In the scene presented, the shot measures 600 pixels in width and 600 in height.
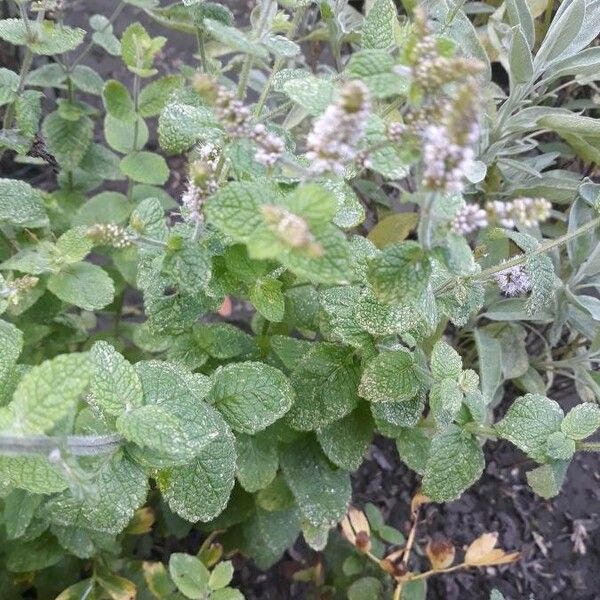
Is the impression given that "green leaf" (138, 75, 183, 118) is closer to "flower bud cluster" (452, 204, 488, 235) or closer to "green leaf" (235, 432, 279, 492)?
"green leaf" (235, 432, 279, 492)

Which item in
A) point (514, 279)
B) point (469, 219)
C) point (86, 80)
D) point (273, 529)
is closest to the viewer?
point (469, 219)

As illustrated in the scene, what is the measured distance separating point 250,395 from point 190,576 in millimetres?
321

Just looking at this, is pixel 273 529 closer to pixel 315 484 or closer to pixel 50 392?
pixel 315 484

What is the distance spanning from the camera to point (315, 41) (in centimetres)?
167

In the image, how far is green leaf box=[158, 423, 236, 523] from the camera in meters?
0.81

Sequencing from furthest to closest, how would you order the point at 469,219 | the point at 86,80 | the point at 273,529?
the point at 86,80, the point at 273,529, the point at 469,219

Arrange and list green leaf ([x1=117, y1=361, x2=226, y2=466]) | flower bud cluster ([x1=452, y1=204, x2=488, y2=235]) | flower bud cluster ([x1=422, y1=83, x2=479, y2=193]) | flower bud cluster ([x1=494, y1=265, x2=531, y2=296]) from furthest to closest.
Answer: flower bud cluster ([x1=494, y1=265, x2=531, y2=296])
green leaf ([x1=117, y1=361, x2=226, y2=466])
flower bud cluster ([x1=452, y1=204, x2=488, y2=235])
flower bud cluster ([x1=422, y1=83, x2=479, y2=193])

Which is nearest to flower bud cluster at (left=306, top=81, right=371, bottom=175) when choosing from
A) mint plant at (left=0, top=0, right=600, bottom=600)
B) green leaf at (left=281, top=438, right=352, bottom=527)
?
mint plant at (left=0, top=0, right=600, bottom=600)

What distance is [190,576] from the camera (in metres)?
0.98

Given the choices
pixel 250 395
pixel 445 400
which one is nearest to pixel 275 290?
pixel 250 395

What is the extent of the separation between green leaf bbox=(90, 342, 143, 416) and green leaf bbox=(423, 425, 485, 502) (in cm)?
35

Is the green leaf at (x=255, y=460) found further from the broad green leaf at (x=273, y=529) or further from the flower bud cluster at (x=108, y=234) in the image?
the flower bud cluster at (x=108, y=234)

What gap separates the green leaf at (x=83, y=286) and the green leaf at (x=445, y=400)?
47cm

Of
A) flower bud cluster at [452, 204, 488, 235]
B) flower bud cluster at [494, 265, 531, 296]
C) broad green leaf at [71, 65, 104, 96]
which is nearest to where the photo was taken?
flower bud cluster at [452, 204, 488, 235]
